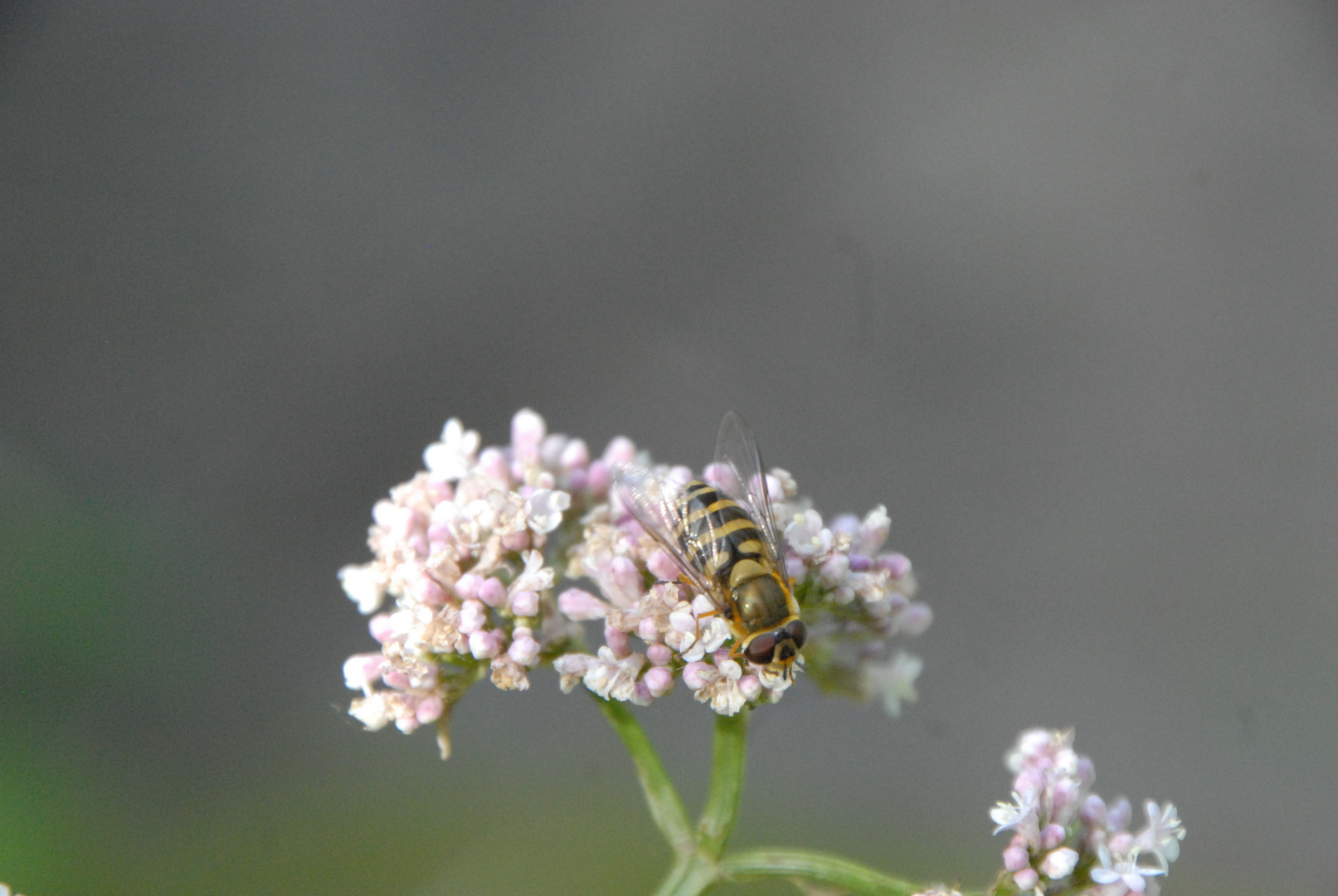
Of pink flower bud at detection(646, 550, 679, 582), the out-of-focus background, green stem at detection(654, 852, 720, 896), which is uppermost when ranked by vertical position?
the out-of-focus background

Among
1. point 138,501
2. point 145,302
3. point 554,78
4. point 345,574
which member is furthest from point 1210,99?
point 138,501

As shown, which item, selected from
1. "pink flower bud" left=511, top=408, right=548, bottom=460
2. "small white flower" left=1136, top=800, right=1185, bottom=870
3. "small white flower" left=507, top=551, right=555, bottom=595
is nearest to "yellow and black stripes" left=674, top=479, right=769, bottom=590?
"small white flower" left=507, top=551, right=555, bottom=595

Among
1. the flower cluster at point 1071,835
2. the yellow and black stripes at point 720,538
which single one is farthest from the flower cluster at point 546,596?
the flower cluster at point 1071,835

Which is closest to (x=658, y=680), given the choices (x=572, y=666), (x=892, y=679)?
(x=572, y=666)

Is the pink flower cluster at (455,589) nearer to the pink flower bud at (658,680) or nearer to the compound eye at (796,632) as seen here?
the pink flower bud at (658,680)

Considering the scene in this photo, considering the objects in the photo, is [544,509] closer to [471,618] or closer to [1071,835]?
[471,618]

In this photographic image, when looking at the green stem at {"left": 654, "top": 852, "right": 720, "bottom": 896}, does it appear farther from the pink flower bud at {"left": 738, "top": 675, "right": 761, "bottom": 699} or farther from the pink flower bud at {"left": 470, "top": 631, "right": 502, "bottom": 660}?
the pink flower bud at {"left": 470, "top": 631, "right": 502, "bottom": 660}
